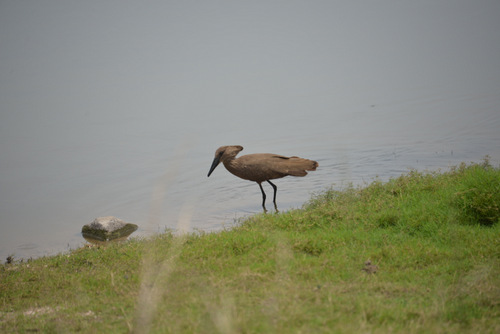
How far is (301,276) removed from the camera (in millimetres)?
5805

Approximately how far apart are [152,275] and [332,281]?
235cm

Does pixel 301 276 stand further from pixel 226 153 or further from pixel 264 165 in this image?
pixel 226 153

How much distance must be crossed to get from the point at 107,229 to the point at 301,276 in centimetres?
640

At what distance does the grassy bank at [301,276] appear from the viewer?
457cm

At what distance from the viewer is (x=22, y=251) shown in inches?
395

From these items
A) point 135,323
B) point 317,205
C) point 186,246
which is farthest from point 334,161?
point 135,323

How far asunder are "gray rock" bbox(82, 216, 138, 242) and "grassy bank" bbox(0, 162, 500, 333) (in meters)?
2.24

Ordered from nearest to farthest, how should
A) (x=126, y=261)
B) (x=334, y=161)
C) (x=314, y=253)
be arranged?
(x=314, y=253)
(x=126, y=261)
(x=334, y=161)

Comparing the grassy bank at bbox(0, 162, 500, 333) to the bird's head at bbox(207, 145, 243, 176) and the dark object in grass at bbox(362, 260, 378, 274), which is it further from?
the bird's head at bbox(207, 145, 243, 176)

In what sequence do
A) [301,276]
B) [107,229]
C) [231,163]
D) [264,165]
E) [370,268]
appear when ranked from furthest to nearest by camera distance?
[107,229]
[231,163]
[264,165]
[370,268]
[301,276]

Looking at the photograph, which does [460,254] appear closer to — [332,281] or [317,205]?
[332,281]

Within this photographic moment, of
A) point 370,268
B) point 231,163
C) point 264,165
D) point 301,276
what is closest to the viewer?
point 301,276

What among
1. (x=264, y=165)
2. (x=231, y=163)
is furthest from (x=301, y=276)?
(x=231, y=163)

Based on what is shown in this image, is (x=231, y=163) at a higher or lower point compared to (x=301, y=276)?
higher
